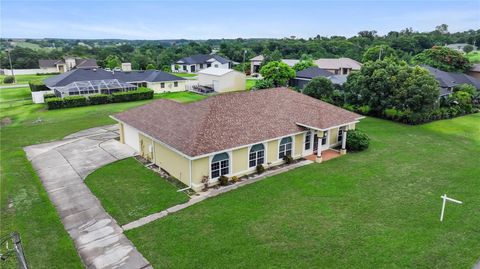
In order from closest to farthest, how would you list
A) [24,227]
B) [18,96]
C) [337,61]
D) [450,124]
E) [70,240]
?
[70,240], [24,227], [450,124], [18,96], [337,61]

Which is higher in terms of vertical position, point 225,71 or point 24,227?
point 225,71

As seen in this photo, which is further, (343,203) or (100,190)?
(100,190)

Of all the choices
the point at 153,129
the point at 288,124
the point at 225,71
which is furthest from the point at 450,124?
the point at 225,71

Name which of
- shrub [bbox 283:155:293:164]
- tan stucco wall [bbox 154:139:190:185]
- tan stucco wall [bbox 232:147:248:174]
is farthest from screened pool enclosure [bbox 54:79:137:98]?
shrub [bbox 283:155:293:164]

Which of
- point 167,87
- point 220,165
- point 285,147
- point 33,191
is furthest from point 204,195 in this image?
point 167,87

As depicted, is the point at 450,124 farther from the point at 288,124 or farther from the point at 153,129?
the point at 153,129

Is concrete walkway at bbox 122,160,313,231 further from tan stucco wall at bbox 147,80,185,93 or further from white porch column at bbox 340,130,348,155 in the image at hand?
tan stucco wall at bbox 147,80,185,93
